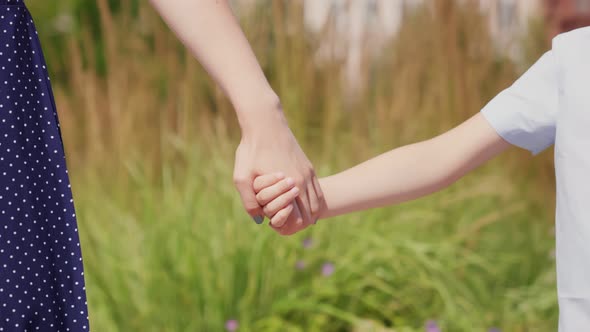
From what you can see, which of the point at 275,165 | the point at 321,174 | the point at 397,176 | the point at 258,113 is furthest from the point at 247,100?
the point at 321,174

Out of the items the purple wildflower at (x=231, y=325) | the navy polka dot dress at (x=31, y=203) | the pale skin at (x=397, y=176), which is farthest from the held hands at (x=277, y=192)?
the purple wildflower at (x=231, y=325)

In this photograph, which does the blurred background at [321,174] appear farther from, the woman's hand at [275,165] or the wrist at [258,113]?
the wrist at [258,113]

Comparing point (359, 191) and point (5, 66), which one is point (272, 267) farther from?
point (5, 66)

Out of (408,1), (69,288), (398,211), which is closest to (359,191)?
(69,288)

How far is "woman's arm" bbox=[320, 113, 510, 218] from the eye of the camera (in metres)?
1.58

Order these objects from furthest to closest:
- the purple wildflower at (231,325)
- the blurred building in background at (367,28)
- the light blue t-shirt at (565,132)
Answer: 1. the blurred building in background at (367,28)
2. the purple wildflower at (231,325)
3. the light blue t-shirt at (565,132)

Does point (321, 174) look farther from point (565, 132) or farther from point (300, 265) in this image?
point (565, 132)

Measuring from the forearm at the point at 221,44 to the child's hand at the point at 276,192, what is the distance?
130 mm

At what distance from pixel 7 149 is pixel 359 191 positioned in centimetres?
60

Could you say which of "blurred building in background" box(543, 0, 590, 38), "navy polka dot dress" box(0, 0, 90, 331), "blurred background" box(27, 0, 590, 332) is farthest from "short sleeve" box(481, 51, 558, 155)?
"blurred building in background" box(543, 0, 590, 38)

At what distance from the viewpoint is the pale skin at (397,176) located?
5.16ft

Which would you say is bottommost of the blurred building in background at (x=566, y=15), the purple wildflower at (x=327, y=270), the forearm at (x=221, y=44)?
the purple wildflower at (x=327, y=270)

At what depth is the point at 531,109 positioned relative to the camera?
1461mm

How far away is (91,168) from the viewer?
3570mm
